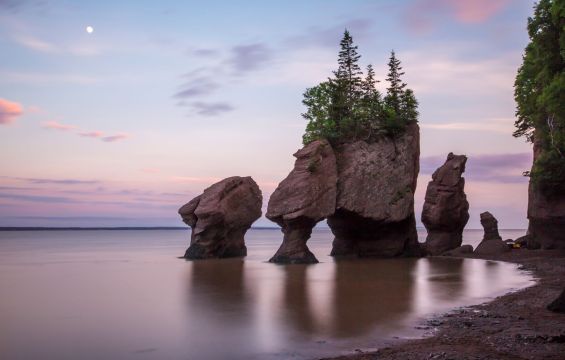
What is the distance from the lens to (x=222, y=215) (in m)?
52.6

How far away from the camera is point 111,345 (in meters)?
17.1

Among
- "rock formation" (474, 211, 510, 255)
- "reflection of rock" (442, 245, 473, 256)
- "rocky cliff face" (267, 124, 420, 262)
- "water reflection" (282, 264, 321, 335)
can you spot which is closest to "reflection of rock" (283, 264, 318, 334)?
"water reflection" (282, 264, 321, 335)

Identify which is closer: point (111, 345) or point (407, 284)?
point (111, 345)

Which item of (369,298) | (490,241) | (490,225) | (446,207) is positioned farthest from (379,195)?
(369,298)

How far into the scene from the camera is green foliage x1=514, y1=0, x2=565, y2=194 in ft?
98.8

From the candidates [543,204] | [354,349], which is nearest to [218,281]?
[354,349]

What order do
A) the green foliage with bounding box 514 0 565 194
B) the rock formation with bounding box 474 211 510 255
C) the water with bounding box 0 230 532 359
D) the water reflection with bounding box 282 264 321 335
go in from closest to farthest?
the water with bounding box 0 230 532 359 → the water reflection with bounding box 282 264 321 335 → the green foliage with bounding box 514 0 565 194 → the rock formation with bounding box 474 211 510 255

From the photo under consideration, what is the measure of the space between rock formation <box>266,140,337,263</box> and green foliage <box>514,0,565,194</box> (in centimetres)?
1789

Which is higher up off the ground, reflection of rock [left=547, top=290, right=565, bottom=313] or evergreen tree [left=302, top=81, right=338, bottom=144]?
evergreen tree [left=302, top=81, right=338, bottom=144]

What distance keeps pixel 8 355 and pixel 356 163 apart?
4175cm

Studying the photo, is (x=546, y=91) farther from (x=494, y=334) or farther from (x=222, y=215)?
(x=222, y=215)

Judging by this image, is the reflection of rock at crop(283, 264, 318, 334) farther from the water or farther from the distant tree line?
the distant tree line

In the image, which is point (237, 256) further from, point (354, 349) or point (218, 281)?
point (354, 349)

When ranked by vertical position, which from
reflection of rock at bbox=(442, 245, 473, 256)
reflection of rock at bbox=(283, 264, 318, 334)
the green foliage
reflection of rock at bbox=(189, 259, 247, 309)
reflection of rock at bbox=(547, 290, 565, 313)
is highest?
the green foliage
